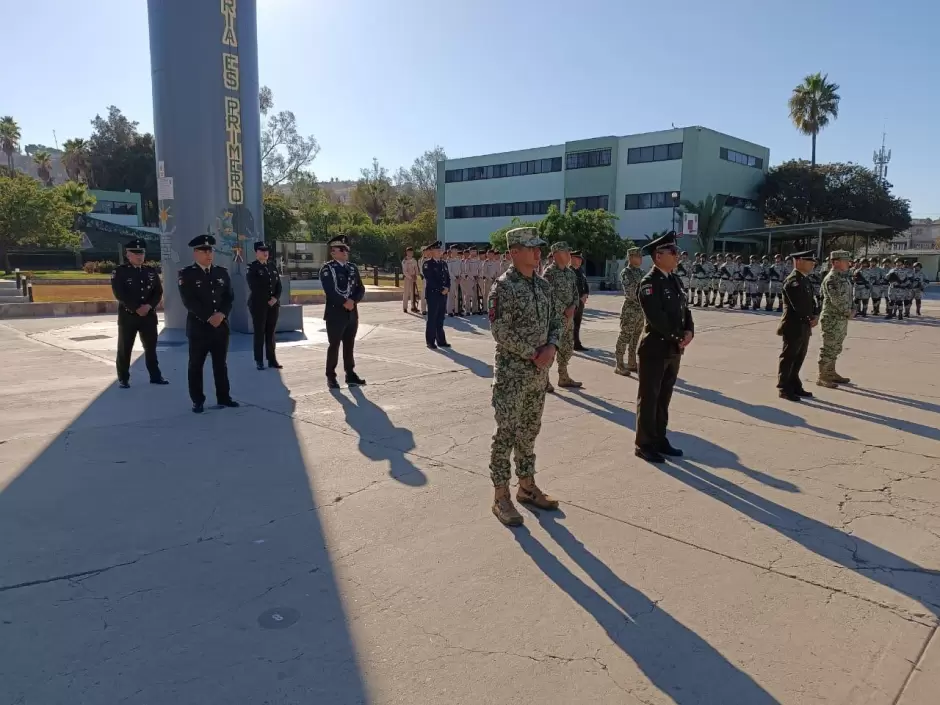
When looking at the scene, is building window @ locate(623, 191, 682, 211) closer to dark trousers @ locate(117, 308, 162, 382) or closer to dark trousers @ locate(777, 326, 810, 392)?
dark trousers @ locate(777, 326, 810, 392)

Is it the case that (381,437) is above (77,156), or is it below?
below

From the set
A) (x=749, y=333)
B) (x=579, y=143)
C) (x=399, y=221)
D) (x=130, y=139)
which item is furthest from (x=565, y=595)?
(x=130, y=139)

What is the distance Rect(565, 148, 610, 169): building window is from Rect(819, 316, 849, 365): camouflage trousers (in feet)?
122

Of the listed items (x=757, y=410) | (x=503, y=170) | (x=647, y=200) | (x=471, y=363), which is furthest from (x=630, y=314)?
(x=503, y=170)

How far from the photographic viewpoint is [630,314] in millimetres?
8836

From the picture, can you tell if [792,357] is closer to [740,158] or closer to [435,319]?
[435,319]

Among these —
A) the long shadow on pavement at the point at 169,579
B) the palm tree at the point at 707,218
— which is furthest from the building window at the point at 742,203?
the long shadow on pavement at the point at 169,579

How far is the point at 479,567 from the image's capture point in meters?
3.46

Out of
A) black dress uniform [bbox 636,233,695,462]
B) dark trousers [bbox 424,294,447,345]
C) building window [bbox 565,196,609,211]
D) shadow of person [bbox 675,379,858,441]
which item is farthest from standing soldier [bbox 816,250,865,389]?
building window [bbox 565,196,609,211]

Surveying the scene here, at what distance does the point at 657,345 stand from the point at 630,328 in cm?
373

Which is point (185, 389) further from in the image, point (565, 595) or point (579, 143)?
point (579, 143)

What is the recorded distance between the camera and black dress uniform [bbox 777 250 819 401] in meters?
7.41

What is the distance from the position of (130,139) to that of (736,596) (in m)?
79.9

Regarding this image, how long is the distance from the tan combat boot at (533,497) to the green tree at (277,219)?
48566mm
